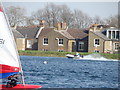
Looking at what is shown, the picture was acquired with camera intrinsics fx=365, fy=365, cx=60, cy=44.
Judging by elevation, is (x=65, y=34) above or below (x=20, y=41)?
above

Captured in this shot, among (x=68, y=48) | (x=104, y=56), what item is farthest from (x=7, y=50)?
(x=68, y=48)

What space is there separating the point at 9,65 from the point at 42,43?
168 feet

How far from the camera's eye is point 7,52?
43.2 feet

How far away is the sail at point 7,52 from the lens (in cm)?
1304

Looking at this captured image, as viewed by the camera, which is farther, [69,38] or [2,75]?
[69,38]

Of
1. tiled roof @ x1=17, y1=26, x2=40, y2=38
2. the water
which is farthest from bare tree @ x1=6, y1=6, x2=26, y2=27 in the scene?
the water

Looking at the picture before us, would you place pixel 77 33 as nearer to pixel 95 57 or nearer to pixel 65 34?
pixel 65 34

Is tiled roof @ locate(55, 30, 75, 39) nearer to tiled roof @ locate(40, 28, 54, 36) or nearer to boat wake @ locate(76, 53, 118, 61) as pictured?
tiled roof @ locate(40, 28, 54, 36)

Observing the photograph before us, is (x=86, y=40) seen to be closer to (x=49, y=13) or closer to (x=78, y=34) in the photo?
(x=78, y=34)

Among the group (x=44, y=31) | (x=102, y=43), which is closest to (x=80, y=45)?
(x=102, y=43)

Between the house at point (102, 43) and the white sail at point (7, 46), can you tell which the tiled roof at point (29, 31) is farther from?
the white sail at point (7, 46)

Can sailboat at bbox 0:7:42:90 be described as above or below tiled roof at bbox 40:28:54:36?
below

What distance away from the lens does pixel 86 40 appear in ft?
205

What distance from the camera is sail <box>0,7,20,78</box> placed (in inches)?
513
